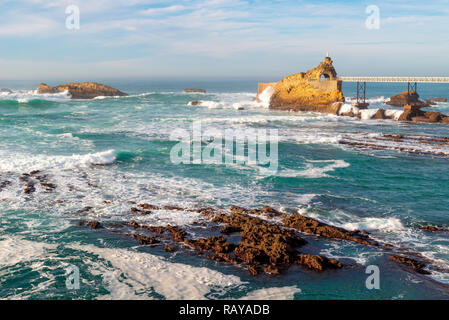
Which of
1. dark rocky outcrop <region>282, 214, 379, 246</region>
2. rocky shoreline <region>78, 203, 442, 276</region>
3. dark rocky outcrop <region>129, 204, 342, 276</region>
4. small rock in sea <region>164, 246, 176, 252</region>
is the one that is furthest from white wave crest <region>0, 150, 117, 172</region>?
dark rocky outcrop <region>282, 214, 379, 246</region>

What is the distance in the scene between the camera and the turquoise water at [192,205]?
9.71m

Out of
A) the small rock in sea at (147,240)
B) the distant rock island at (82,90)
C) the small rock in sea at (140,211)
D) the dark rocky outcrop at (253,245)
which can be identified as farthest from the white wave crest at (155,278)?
the distant rock island at (82,90)

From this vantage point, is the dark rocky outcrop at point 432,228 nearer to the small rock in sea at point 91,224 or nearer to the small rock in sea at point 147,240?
the small rock in sea at point 147,240

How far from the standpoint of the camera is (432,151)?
26.2 m

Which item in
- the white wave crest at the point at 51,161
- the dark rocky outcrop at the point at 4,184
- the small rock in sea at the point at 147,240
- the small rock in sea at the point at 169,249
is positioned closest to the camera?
the small rock in sea at the point at 169,249

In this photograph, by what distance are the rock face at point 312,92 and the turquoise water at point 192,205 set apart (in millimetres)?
20457

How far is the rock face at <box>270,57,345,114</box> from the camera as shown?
51875 millimetres

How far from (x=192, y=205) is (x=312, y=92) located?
1694 inches

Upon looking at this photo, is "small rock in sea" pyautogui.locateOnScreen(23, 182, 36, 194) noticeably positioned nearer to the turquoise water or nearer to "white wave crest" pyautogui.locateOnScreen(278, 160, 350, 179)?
the turquoise water

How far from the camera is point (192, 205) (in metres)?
15.5

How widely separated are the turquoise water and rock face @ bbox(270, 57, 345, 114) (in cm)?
2046

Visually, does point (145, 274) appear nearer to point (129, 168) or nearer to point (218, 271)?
point (218, 271)
